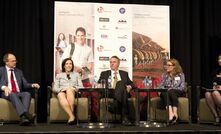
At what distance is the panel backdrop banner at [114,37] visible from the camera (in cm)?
643

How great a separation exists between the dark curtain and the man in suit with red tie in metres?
0.79

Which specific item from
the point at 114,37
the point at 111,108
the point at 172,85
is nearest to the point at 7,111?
the point at 111,108

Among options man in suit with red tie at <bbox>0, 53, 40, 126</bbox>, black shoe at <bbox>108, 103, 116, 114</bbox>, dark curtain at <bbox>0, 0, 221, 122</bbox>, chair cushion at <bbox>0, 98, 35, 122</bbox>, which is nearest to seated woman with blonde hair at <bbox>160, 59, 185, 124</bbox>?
dark curtain at <bbox>0, 0, 221, 122</bbox>

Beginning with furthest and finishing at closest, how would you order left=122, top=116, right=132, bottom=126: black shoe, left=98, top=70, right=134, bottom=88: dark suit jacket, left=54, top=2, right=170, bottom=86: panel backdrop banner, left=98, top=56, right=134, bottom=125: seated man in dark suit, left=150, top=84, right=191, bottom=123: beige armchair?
1. left=54, top=2, right=170, bottom=86: panel backdrop banner
2. left=98, top=70, right=134, bottom=88: dark suit jacket
3. left=150, top=84, right=191, bottom=123: beige armchair
4. left=98, top=56, right=134, bottom=125: seated man in dark suit
5. left=122, top=116, right=132, bottom=126: black shoe

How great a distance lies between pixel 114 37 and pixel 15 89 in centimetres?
186

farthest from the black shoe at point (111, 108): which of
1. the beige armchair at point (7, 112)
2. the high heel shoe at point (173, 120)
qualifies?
the beige armchair at point (7, 112)

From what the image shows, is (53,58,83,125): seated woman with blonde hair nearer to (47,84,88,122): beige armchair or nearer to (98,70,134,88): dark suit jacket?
(47,84,88,122): beige armchair

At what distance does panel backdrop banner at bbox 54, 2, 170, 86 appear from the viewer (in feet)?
21.1

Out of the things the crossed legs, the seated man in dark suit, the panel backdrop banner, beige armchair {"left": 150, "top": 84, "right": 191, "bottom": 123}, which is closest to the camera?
the crossed legs

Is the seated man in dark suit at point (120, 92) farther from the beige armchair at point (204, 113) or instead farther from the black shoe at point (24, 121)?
the black shoe at point (24, 121)

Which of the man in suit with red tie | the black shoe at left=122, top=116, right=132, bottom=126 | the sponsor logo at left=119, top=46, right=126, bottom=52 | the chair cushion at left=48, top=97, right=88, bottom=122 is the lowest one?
the black shoe at left=122, top=116, right=132, bottom=126

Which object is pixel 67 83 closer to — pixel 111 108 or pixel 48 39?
pixel 111 108

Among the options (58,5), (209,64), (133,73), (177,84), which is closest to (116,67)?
(133,73)

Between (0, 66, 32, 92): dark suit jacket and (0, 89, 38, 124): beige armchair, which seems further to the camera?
(0, 66, 32, 92): dark suit jacket
